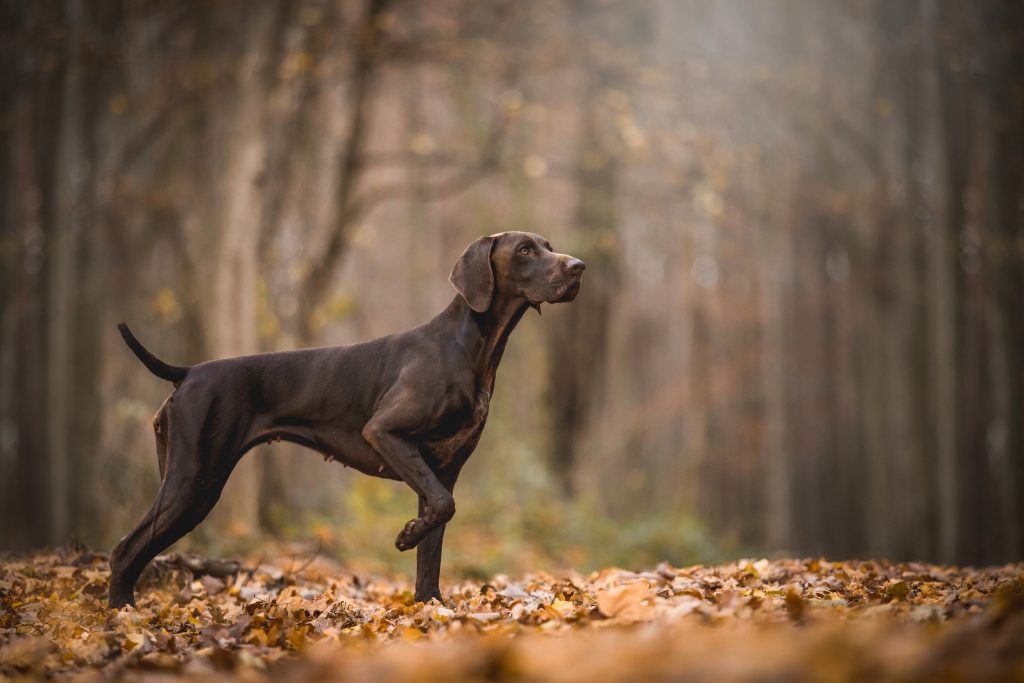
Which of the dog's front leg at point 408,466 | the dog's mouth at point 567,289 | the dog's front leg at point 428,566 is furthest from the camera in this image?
the dog's front leg at point 428,566

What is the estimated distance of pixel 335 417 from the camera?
6352 mm

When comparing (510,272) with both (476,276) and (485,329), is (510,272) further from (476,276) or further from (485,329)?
(485,329)

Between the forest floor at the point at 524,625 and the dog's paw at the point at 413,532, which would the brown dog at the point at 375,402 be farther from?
the forest floor at the point at 524,625

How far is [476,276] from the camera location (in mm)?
6176

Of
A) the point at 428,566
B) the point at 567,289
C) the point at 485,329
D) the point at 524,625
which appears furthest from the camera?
the point at 428,566

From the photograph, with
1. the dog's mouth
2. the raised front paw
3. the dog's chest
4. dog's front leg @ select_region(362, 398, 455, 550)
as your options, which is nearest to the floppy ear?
the dog's mouth

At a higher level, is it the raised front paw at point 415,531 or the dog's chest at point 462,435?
the dog's chest at point 462,435

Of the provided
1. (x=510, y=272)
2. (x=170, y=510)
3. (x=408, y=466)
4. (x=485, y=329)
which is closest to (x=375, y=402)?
(x=408, y=466)

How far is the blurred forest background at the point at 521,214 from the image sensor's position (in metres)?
13.6

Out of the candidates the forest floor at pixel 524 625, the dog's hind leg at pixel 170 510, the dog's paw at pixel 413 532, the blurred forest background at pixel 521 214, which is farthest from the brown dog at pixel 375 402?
the blurred forest background at pixel 521 214

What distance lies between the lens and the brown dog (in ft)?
19.8

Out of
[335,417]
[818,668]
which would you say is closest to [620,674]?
[818,668]

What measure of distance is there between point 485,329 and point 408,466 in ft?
3.26

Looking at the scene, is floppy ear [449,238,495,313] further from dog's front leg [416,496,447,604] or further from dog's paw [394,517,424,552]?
dog's front leg [416,496,447,604]
